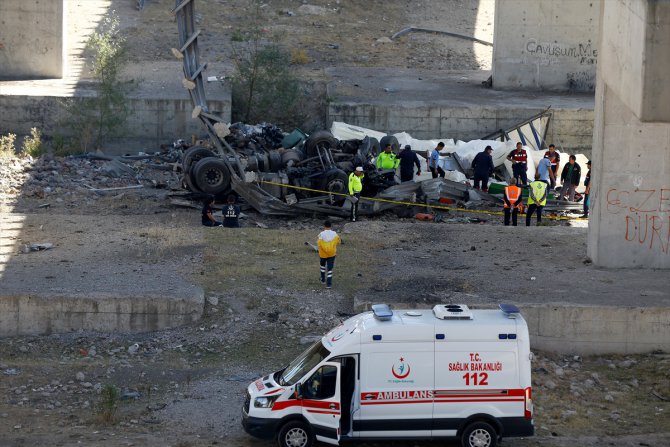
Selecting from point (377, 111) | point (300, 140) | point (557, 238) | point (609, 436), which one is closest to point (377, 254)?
point (557, 238)

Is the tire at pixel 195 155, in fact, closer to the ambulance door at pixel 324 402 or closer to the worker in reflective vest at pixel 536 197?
the worker in reflective vest at pixel 536 197

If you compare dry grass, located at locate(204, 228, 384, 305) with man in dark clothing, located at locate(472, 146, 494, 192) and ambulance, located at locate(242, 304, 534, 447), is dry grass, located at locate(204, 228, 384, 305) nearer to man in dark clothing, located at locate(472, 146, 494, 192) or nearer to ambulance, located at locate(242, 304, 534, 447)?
ambulance, located at locate(242, 304, 534, 447)

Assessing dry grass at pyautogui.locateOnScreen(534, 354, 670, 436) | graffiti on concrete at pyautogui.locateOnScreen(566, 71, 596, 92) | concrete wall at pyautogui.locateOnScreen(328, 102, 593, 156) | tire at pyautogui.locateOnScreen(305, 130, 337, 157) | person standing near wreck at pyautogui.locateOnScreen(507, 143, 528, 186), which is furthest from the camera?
graffiti on concrete at pyautogui.locateOnScreen(566, 71, 596, 92)

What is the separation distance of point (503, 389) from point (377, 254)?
23.2 feet

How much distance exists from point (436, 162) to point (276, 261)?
9.06m

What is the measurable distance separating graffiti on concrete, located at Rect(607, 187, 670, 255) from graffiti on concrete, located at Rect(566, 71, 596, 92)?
16.4 m

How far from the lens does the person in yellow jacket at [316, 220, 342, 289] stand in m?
17.7

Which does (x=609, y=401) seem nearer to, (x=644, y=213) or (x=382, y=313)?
(x=382, y=313)

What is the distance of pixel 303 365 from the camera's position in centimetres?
1345

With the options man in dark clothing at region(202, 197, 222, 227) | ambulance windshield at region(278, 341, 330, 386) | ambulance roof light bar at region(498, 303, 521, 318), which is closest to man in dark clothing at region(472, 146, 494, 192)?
man in dark clothing at region(202, 197, 222, 227)

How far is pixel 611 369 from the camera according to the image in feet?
54.0

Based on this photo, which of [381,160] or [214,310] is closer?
[214,310]

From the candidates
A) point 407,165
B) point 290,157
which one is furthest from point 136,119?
point 407,165

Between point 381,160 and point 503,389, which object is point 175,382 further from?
point 381,160
